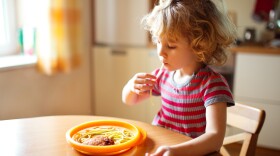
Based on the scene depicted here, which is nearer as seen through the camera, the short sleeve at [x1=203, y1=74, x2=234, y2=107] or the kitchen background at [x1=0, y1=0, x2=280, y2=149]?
the short sleeve at [x1=203, y1=74, x2=234, y2=107]

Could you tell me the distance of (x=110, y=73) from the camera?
2.63 m

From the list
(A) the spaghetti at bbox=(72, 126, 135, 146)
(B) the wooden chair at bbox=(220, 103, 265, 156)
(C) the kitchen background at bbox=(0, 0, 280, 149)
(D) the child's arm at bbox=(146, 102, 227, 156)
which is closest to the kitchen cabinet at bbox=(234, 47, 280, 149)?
(C) the kitchen background at bbox=(0, 0, 280, 149)

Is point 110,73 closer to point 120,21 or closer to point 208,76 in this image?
point 120,21

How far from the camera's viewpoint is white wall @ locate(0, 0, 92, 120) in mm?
2023

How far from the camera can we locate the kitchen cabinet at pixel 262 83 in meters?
2.14

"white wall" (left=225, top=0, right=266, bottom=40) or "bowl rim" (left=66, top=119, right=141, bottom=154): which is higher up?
"white wall" (left=225, top=0, right=266, bottom=40)

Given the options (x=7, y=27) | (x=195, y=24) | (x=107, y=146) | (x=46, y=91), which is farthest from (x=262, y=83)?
Result: (x=7, y=27)

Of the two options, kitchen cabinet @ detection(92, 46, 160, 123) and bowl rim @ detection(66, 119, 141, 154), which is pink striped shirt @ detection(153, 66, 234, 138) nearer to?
bowl rim @ detection(66, 119, 141, 154)

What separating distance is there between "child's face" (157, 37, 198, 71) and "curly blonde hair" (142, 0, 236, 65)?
16 millimetres

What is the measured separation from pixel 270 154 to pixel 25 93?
5.94 feet

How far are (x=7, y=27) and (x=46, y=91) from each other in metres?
0.53

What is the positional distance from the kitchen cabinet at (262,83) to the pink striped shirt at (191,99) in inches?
47.8

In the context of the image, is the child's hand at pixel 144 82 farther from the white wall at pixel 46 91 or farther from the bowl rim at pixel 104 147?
the white wall at pixel 46 91

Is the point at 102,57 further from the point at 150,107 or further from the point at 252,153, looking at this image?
the point at 252,153
